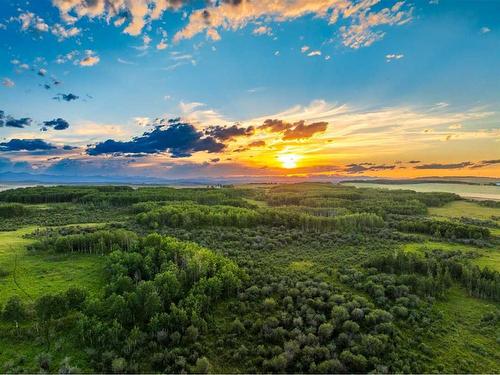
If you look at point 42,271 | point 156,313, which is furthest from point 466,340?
point 42,271

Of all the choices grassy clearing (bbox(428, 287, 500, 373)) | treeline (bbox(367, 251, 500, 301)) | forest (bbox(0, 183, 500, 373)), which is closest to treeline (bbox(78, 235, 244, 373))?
forest (bbox(0, 183, 500, 373))

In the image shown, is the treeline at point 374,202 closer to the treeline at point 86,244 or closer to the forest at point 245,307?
the forest at point 245,307

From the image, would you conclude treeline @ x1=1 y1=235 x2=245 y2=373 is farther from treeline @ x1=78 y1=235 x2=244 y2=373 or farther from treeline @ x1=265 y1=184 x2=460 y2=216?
treeline @ x1=265 y1=184 x2=460 y2=216

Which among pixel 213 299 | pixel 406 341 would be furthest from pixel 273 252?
pixel 406 341

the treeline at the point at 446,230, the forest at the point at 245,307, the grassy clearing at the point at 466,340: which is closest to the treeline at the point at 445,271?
the forest at the point at 245,307

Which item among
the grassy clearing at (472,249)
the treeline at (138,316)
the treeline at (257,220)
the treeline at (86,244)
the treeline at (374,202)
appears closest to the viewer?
the treeline at (138,316)
